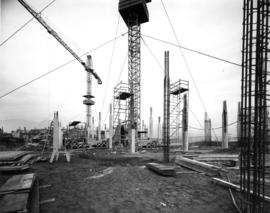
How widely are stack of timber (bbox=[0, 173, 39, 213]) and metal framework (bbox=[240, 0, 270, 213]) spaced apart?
5.61 m

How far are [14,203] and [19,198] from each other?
11.7 inches

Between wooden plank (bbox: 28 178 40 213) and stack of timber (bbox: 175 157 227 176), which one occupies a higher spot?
wooden plank (bbox: 28 178 40 213)

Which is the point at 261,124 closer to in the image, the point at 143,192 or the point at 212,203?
the point at 212,203

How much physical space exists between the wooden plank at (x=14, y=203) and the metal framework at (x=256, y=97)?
5.62 m

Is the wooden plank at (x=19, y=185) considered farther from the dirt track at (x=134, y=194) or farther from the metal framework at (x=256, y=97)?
the metal framework at (x=256, y=97)

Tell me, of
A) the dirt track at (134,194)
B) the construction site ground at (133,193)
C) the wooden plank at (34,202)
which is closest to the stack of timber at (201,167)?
the construction site ground at (133,193)

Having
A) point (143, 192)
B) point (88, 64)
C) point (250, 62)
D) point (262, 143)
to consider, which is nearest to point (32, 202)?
point (143, 192)

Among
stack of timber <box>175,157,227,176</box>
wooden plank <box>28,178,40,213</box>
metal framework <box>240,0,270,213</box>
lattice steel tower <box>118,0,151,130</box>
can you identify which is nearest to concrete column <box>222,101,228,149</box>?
lattice steel tower <box>118,0,151,130</box>

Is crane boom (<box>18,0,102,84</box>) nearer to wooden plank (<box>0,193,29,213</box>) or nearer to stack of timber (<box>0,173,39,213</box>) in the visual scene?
stack of timber (<box>0,173,39,213</box>)

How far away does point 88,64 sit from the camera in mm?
61625

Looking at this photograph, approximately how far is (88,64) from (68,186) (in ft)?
194

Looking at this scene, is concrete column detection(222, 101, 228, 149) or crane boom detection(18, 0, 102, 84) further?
crane boom detection(18, 0, 102, 84)

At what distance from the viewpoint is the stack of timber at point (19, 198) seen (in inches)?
161

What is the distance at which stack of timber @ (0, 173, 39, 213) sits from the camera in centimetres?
410
